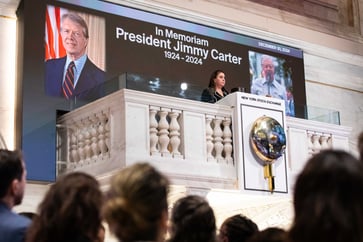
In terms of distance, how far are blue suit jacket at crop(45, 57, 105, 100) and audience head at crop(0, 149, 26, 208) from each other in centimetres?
586

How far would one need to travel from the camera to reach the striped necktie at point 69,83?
10031 mm

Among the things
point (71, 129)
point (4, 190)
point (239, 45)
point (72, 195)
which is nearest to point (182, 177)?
point (71, 129)

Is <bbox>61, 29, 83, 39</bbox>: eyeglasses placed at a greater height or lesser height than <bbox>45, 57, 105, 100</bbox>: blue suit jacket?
greater

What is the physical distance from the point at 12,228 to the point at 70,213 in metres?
0.62

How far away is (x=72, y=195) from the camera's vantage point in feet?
9.39

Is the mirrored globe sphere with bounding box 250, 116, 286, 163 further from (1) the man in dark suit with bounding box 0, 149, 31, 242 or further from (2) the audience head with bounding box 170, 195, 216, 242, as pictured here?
(1) the man in dark suit with bounding box 0, 149, 31, 242

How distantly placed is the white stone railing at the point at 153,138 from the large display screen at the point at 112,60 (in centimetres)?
21

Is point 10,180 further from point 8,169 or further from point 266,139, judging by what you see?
point 266,139

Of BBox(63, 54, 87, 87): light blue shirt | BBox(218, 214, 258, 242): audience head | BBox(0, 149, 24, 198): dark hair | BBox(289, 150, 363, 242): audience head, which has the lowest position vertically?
BBox(218, 214, 258, 242): audience head

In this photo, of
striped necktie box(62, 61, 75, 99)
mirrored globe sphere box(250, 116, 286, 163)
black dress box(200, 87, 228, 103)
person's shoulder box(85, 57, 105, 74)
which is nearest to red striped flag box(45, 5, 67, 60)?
striped necktie box(62, 61, 75, 99)

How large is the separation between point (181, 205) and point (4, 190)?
962 mm

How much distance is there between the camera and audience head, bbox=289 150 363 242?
1903mm

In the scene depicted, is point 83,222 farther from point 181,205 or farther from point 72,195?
point 181,205

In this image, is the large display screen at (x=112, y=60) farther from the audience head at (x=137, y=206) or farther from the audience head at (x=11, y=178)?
the audience head at (x=137, y=206)
